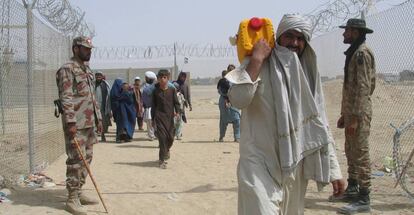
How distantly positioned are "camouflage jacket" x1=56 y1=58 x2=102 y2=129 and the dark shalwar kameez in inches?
104

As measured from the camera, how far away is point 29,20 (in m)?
7.02

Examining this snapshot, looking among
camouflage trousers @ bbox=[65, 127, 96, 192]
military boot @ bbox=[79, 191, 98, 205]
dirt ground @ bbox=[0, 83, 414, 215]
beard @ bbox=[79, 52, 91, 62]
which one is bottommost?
dirt ground @ bbox=[0, 83, 414, 215]

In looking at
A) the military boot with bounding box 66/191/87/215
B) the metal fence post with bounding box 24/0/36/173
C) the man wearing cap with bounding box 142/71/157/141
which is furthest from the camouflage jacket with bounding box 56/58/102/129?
the man wearing cap with bounding box 142/71/157/141

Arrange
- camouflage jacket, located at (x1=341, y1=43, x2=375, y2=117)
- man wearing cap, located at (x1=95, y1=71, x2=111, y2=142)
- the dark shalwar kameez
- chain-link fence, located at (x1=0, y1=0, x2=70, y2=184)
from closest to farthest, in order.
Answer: camouflage jacket, located at (x1=341, y1=43, x2=375, y2=117), chain-link fence, located at (x1=0, y1=0, x2=70, y2=184), the dark shalwar kameez, man wearing cap, located at (x1=95, y1=71, x2=111, y2=142)

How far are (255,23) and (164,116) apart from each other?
19.1 ft

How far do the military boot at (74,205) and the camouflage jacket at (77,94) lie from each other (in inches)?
27.8

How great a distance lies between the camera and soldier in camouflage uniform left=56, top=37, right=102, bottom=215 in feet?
17.7

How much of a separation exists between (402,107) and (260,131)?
803cm

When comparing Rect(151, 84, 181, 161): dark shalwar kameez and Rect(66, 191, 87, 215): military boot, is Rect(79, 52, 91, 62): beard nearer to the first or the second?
Rect(66, 191, 87, 215): military boot

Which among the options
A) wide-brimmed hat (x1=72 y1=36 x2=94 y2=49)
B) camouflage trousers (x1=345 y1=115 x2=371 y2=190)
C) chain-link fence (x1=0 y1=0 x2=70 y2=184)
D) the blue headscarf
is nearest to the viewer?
camouflage trousers (x1=345 y1=115 x2=371 y2=190)

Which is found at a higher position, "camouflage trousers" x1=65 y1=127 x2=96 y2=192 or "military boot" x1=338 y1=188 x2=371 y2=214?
"camouflage trousers" x1=65 y1=127 x2=96 y2=192

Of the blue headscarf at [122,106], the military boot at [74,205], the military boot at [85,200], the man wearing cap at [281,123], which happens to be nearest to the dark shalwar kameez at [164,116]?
the military boot at [85,200]

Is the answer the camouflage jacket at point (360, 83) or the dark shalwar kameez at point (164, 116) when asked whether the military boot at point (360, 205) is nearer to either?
the camouflage jacket at point (360, 83)

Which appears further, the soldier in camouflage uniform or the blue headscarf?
the blue headscarf
